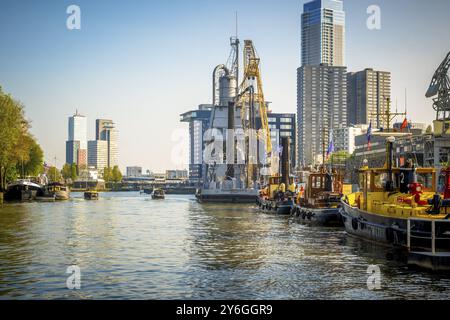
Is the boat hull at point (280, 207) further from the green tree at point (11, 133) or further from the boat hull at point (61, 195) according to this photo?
the boat hull at point (61, 195)

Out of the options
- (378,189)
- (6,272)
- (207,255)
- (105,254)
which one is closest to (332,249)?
(378,189)

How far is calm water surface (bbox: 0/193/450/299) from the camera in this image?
2673 cm

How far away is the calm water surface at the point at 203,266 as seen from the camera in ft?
87.7

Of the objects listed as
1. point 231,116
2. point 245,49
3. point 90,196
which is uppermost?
point 245,49

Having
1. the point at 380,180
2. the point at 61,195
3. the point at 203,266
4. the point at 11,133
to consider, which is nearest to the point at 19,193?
the point at 61,195

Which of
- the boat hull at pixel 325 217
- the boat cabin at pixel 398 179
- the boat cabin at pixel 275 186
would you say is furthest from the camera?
the boat cabin at pixel 275 186

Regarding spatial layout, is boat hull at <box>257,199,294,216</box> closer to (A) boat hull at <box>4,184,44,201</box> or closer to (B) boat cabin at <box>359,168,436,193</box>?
(B) boat cabin at <box>359,168,436,193</box>

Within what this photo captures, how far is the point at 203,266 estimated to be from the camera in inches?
1353

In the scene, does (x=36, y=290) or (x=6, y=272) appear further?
(x=6, y=272)

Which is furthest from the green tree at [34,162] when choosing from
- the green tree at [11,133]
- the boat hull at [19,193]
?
the green tree at [11,133]

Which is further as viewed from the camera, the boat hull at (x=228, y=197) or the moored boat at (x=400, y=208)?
the boat hull at (x=228, y=197)
